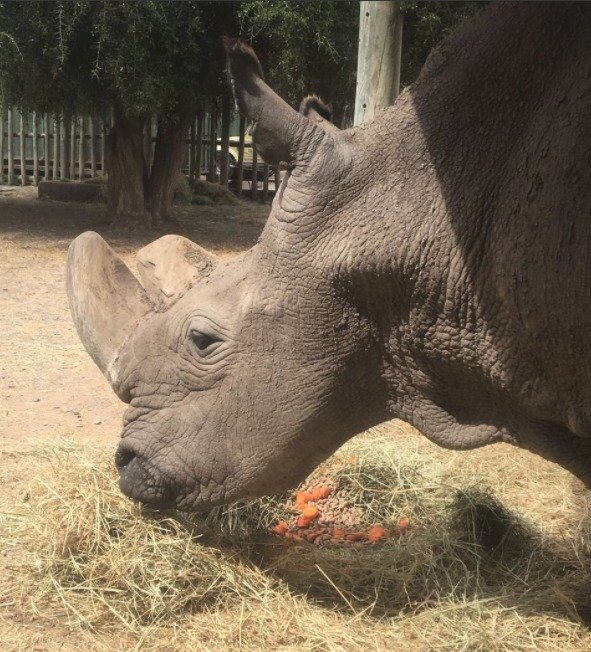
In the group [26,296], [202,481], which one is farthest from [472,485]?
[26,296]

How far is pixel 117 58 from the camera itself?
11.5 m

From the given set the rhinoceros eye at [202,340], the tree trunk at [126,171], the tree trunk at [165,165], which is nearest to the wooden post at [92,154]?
the tree trunk at [165,165]

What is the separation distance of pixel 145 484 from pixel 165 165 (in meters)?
11.2

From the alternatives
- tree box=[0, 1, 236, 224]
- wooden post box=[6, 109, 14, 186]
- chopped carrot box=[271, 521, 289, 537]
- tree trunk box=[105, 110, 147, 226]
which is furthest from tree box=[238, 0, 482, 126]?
wooden post box=[6, 109, 14, 186]

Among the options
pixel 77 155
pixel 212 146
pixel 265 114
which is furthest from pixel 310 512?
pixel 77 155

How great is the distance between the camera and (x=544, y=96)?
8.57ft

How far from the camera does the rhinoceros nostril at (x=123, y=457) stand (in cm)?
341

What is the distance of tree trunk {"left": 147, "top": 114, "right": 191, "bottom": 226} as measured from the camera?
1383 cm

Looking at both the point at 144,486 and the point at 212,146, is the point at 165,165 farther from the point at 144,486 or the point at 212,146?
the point at 144,486

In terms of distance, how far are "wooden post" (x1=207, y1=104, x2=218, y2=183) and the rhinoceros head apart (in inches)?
564

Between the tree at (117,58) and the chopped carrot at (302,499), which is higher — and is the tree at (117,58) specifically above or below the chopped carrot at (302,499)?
above

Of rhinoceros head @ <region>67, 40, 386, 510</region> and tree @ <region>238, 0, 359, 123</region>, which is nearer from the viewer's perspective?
rhinoceros head @ <region>67, 40, 386, 510</region>

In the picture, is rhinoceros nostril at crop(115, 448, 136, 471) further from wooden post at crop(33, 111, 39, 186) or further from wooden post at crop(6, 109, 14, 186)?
wooden post at crop(6, 109, 14, 186)

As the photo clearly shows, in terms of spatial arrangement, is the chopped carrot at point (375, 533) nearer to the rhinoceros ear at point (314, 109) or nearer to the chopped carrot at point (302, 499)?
the chopped carrot at point (302, 499)
